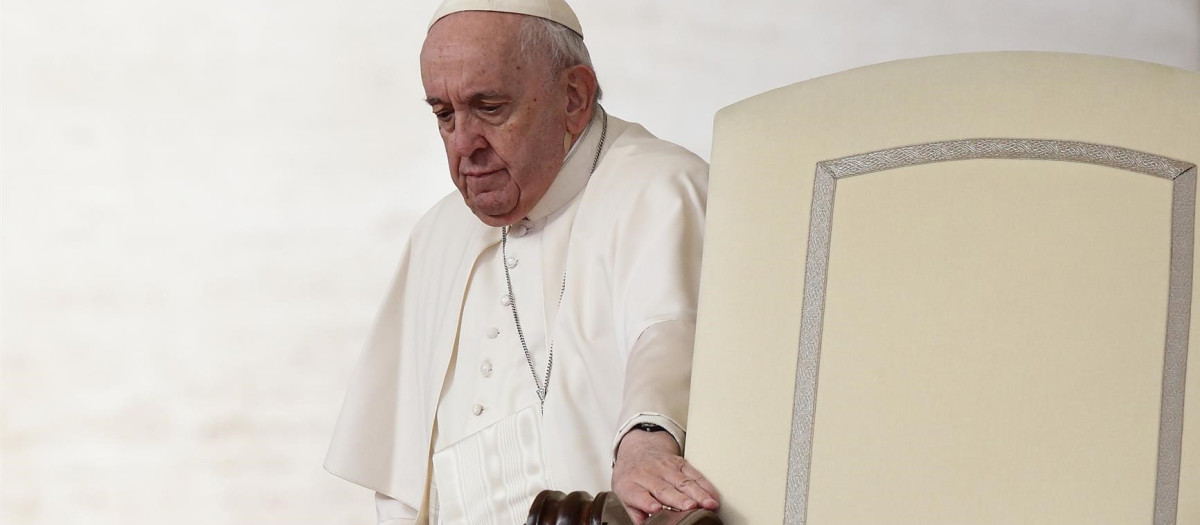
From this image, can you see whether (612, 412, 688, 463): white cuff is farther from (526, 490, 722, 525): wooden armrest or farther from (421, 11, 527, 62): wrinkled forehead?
(421, 11, 527, 62): wrinkled forehead

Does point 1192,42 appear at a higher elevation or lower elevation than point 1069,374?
higher

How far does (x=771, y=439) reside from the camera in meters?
1.88

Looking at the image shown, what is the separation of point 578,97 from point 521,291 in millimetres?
413

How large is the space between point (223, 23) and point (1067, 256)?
2542 millimetres

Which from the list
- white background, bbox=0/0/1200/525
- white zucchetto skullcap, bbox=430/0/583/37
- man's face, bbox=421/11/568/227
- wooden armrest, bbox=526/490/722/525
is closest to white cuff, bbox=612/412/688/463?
wooden armrest, bbox=526/490/722/525

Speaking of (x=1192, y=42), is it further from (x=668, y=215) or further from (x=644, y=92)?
(x=668, y=215)

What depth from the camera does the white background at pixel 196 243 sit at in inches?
→ 139

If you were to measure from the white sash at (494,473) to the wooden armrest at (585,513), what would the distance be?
69cm

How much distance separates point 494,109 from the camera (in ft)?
8.41

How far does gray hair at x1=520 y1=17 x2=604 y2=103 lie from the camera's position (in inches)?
102

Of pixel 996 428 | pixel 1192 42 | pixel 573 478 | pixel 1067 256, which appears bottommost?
pixel 573 478

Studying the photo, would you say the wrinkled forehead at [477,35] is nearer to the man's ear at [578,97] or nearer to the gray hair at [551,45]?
the gray hair at [551,45]

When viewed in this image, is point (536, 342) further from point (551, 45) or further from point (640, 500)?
point (640, 500)

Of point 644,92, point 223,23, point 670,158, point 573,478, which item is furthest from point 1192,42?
point 223,23
